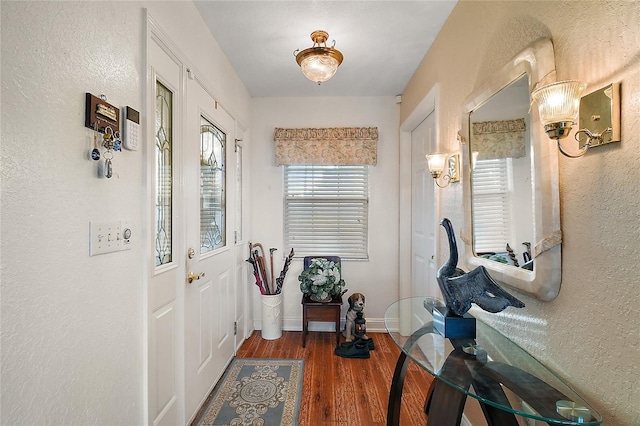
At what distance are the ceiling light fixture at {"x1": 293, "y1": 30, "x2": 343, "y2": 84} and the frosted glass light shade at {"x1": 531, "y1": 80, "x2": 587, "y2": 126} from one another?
1505mm

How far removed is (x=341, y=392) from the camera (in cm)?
225

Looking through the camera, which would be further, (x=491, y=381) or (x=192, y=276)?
(x=192, y=276)

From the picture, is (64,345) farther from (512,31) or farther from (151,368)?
(512,31)

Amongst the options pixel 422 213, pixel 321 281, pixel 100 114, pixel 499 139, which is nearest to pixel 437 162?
pixel 499 139

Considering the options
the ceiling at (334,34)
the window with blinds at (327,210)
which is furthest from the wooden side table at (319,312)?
the ceiling at (334,34)

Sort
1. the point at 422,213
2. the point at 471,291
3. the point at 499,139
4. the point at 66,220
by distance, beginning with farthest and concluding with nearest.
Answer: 1. the point at 422,213
2. the point at 499,139
3. the point at 471,291
4. the point at 66,220

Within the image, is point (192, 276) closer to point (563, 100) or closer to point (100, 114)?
point (100, 114)

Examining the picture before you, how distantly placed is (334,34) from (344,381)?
2590 mm

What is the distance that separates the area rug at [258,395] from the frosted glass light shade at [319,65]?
227 cm

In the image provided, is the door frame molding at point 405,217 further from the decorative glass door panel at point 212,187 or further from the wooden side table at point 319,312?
the decorative glass door panel at point 212,187

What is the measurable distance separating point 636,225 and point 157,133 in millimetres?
1870

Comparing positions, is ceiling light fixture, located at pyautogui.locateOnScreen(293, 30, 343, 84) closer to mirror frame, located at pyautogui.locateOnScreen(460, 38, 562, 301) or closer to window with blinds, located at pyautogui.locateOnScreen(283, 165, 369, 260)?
mirror frame, located at pyautogui.locateOnScreen(460, 38, 562, 301)

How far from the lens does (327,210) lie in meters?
3.40

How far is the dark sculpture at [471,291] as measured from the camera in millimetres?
1130
